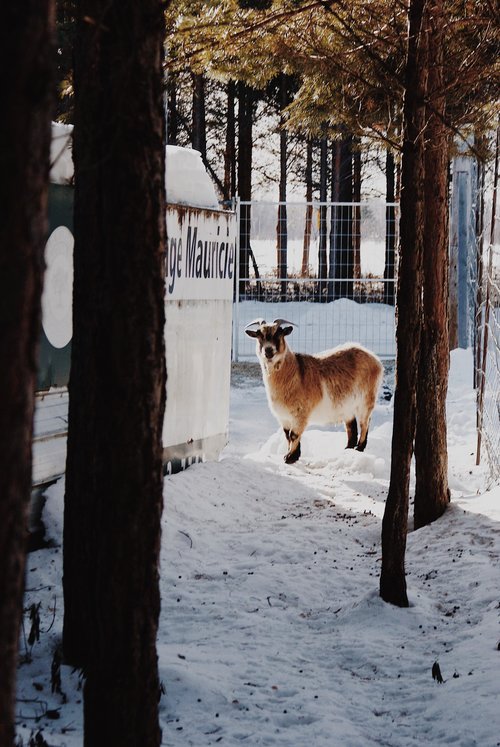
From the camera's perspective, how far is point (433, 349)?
776 cm

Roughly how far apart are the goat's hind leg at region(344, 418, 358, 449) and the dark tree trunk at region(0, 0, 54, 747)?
9.42m

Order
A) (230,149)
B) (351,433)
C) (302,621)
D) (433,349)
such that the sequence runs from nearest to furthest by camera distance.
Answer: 1. (302,621)
2. (433,349)
3. (351,433)
4. (230,149)

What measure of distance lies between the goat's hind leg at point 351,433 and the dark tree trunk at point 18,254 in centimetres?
942

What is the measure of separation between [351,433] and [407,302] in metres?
5.83

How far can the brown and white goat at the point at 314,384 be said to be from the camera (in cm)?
1089

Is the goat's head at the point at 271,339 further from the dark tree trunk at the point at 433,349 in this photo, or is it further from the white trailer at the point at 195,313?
the dark tree trunk at the point at 433,349

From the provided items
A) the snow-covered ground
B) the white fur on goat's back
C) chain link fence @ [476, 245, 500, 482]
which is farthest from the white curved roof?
chain link fence @ [476, 245, 500, 482]

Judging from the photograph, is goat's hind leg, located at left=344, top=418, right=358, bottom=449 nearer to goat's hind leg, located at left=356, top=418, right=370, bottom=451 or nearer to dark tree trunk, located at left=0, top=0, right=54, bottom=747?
goat's hind leg, located at left=356, top=418, right=370, bottom=451

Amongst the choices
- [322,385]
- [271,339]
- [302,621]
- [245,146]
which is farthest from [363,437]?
[245,146]

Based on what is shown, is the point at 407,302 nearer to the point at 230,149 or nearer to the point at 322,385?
the point at 322,385

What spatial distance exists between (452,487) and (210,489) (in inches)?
92.5

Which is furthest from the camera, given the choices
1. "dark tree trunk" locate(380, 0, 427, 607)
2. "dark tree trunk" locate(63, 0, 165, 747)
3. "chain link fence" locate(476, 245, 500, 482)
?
"chain link fence" locate(476, 245, 500, 482)

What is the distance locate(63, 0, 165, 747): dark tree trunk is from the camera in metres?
3.16

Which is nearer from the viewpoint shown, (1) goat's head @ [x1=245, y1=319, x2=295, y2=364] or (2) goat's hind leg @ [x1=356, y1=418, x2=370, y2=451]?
(1) goat's head @ [x1=245, y1=319, x2=295, y2=364]
